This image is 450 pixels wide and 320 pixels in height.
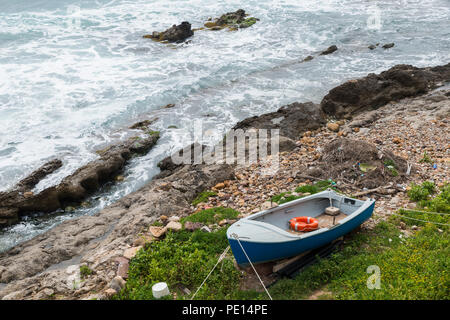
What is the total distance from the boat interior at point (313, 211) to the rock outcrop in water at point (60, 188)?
8.56 metres

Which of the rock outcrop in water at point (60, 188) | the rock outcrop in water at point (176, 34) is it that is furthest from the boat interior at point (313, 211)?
the rock outcrop in water at point (176, 34)

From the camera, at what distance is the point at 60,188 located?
12.9 m

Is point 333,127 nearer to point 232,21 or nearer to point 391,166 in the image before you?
point 391,166

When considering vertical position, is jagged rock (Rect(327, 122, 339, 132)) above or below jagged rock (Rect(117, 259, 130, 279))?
A: above

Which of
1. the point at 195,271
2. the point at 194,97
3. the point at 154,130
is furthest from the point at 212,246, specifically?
the point at 194,97

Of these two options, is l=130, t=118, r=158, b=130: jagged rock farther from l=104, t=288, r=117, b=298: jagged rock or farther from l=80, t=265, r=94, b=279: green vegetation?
l=104, t=288, r=117, b=298: jagged rock

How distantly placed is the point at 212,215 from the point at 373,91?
43.0 ft

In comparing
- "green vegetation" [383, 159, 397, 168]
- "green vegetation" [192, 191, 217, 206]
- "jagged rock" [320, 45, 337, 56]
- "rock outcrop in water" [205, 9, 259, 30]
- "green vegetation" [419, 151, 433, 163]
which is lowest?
"green vegetation" [192, 191, 217, 206]

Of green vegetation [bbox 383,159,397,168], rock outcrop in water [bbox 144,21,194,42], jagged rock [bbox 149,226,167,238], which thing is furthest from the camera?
rock outcrop in water [bbox 144,21,194,42]

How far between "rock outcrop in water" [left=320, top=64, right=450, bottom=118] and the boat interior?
9.64 metres

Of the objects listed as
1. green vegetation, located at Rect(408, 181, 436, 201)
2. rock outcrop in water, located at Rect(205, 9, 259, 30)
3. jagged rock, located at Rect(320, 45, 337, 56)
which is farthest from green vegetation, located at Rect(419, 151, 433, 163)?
rock outcrop in water, located at Rect(205, 9, 259, 30)

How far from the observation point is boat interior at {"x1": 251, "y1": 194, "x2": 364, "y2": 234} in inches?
319

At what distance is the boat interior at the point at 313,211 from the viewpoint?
8.11 meters

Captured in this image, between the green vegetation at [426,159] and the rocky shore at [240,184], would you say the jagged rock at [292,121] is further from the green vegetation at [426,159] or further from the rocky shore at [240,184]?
the green vegetation at [426,159]
